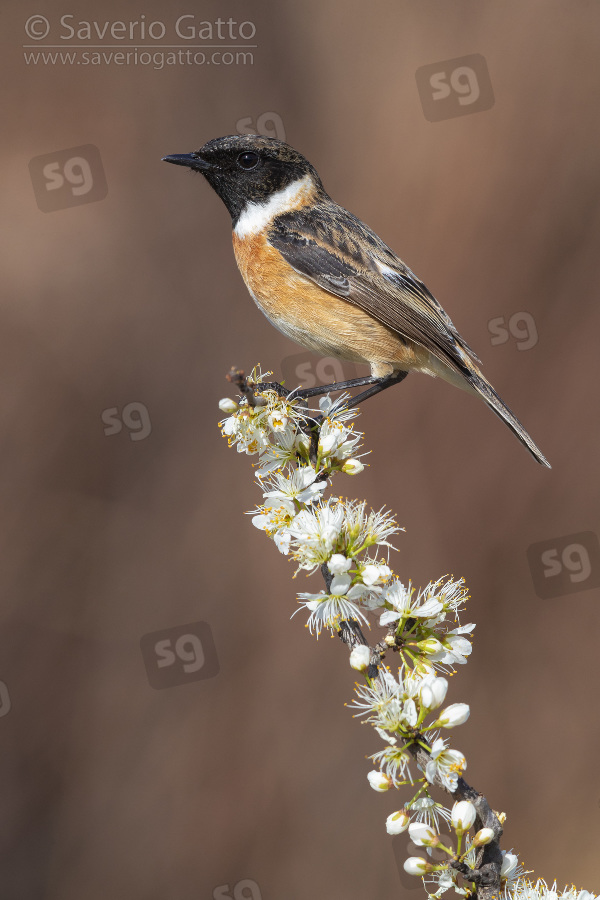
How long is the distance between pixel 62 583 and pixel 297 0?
3684mm

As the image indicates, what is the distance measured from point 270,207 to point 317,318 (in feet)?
1.79

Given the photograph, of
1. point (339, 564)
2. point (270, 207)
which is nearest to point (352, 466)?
point (339, 564)

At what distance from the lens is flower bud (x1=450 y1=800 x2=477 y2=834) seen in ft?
3.88

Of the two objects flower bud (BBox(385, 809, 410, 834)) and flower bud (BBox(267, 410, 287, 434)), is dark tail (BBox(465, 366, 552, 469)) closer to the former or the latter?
flower bud (BBox(267, 410, 287, 434))

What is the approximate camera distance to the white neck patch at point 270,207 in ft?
9.44

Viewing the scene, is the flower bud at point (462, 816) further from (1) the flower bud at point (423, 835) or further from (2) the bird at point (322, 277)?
(2) the bird at point (322, 277)

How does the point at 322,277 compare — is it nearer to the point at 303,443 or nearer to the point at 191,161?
the point at 191,161

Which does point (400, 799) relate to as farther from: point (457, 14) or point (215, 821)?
point (457, 14)

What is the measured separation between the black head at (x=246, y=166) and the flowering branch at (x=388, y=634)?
1362 mm

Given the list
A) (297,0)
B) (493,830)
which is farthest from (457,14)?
(493,830)

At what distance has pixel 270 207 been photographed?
2.90 meters

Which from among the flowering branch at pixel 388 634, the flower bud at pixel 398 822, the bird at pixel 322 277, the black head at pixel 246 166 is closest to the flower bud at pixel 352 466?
the flowering branch at pixel 388 634

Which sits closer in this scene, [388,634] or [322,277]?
[388,634]

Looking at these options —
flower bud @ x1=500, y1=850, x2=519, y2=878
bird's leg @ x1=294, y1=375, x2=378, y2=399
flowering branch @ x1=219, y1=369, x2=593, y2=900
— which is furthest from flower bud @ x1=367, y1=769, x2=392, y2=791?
bird's leg @ x1=294, y1=375, x2=378, y2=399
